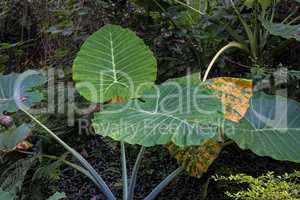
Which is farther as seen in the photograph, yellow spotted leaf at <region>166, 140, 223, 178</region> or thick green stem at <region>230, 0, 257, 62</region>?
thick green stem at <region>230, 0, 257, 62</region>

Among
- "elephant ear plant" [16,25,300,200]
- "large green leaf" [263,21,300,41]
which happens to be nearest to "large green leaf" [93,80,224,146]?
"elephant ear plant" [16,25,300,200]

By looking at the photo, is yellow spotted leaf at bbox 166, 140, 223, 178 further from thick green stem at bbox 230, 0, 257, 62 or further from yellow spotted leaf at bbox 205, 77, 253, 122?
thick green stem at bbox 230, 0, 257, 62

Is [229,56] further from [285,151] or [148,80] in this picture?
[285,151]

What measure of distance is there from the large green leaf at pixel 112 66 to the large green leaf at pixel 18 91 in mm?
251

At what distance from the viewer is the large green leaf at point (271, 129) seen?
4.91 feet

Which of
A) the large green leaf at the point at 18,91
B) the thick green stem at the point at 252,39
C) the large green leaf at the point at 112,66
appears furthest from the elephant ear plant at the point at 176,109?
the thick green stem at the point at 252,39

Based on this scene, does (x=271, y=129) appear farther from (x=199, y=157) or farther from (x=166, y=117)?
(x=166, y=117)

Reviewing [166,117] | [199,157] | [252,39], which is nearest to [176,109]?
[166,117]

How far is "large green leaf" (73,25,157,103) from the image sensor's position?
5.69 ft

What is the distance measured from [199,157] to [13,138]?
83 centimetres

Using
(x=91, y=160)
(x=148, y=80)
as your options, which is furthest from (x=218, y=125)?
(x=91, y=160)

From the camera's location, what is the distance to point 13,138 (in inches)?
72.9

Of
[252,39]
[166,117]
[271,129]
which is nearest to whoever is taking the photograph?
[166,117]

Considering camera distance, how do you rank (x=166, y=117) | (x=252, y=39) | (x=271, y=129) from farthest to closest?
(x=252, y=39), (x=271, y=129), (x=166, y=117)
